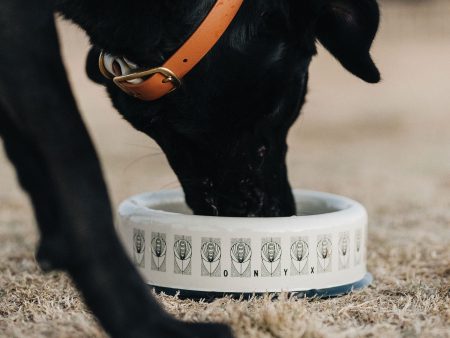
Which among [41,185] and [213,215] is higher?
[41,185]

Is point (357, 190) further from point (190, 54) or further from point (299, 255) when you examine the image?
point (190, 54)

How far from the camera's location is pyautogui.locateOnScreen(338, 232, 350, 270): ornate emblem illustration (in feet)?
6.65

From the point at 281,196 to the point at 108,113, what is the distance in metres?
5.69

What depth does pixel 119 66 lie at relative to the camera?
1.92 m

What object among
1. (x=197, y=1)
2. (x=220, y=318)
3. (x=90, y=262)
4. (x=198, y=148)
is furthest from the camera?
(x=198, y=148)

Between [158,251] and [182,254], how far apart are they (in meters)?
0.08

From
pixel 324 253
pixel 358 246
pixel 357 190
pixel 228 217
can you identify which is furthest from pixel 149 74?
pixel 357 190

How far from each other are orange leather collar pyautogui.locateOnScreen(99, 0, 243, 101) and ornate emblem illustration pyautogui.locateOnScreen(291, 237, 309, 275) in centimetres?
50

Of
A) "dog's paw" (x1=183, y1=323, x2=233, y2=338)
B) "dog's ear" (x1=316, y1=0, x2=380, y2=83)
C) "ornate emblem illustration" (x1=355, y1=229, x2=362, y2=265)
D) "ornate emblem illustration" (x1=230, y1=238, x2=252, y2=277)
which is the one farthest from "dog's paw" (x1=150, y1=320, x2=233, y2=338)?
"dog's ear" (x1=316, y1=0, x2=380, y2=83)

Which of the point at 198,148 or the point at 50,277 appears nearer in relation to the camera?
the point at 198,148

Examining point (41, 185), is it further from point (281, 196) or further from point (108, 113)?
point (108, 113)

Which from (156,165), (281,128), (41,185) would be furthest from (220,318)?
(156,165)

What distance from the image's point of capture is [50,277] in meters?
2.18

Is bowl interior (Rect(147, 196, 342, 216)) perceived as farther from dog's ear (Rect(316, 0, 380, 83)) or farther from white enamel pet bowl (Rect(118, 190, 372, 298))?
dog's ear (Rect(316, 0, 380, 83))
